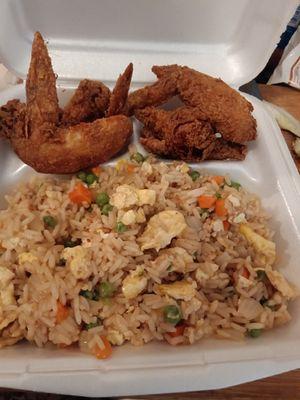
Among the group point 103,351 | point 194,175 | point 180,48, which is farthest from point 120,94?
point 103,351

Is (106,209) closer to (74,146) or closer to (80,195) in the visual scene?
(80,195)

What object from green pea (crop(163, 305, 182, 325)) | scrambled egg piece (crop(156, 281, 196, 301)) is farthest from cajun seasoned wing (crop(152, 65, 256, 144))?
green pea (crop(163, 305, 182, 325))

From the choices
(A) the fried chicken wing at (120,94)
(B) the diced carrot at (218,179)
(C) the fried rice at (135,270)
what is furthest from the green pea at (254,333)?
(A) the fried chicken wing at (120,94)

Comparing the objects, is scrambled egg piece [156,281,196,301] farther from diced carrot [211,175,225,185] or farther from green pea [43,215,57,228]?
diced carrot [211,175,225,185]

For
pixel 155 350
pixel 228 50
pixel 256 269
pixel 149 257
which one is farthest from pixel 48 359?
pixel 228 50

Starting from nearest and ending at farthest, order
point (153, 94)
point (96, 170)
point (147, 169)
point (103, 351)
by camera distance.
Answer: point (103, 351) → point (147, 169) → point (96, 170) → point (153, 94)

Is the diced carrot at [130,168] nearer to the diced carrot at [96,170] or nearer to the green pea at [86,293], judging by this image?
the diced carrot at [96,170]
